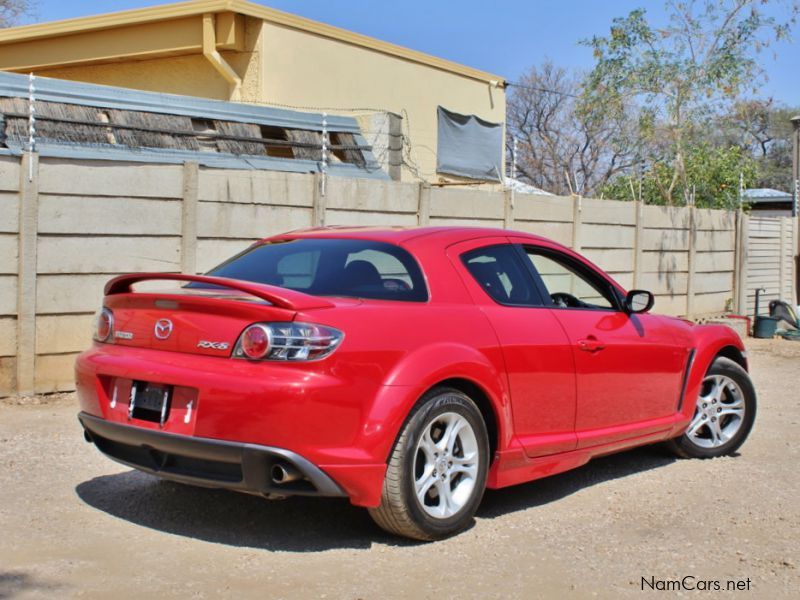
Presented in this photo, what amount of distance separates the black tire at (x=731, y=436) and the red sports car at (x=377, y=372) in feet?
2.26

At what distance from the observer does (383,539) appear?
477cm

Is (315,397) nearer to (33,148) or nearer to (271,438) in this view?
(271,438)

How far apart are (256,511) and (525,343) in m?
1.66

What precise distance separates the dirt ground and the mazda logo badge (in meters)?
0.96

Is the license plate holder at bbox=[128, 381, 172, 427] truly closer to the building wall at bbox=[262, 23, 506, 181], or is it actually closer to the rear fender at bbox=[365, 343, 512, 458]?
the rear fender at bbox=[365, 343, 512, 458]

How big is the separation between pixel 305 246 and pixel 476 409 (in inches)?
51.9

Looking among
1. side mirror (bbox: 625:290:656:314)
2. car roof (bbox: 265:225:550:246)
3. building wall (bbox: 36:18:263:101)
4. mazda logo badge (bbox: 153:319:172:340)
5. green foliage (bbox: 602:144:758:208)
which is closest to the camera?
mazda logo badge (bbox: 153:319:172:340)

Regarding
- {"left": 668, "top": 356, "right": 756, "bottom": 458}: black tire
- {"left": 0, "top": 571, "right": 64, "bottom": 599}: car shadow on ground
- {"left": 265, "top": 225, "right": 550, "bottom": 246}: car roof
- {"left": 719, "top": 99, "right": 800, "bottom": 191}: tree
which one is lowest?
{"left": 0, "top": 571, "right": 64, "bottom": 599}: car shadow on ground

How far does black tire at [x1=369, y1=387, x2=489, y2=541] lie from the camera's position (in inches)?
175

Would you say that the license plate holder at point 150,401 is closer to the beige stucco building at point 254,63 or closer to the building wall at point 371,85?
the beige stucco building at point 254,63

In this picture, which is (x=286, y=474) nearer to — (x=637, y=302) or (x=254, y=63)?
(x=637, y=302)

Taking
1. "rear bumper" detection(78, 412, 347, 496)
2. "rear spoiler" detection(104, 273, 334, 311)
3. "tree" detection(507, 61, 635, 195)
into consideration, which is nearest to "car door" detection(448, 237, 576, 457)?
"rear spoiler" detection(104, 273, 334, 311)

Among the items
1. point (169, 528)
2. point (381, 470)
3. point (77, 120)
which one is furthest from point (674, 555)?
point (77, 120)

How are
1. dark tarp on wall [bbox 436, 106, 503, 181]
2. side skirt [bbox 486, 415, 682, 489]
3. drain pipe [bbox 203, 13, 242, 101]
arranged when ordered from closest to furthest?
side skirt [bbox 486, 415, 682, 489] → drain pipe [bbox 203, 13, 242, 101] → dark tarp on wall [bbox 436, 106, 503, 181]
